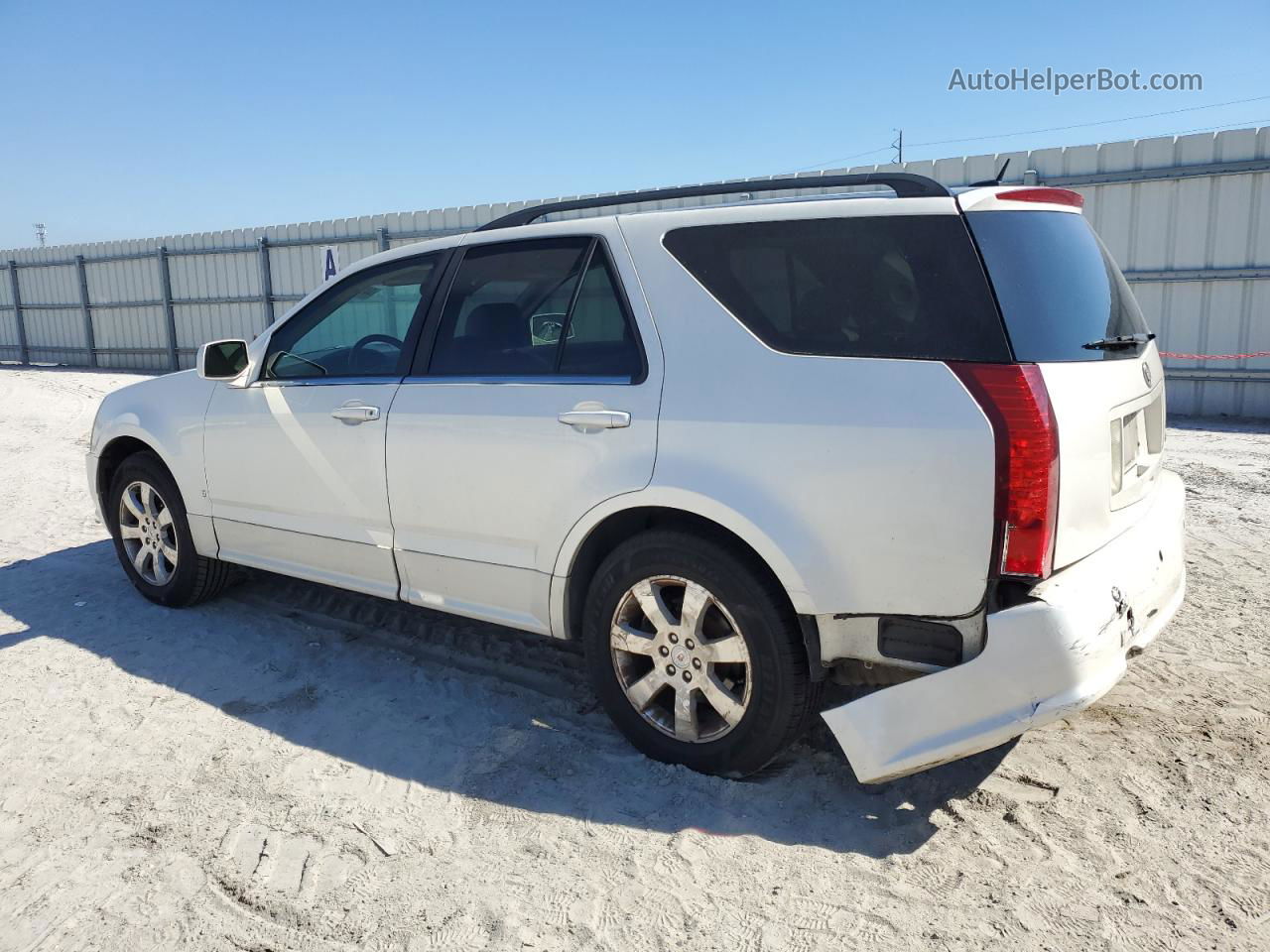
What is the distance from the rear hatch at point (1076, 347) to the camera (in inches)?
101

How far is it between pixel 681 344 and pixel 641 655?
1.05 metres

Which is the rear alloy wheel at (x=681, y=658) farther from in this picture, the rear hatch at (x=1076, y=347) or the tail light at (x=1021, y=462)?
the rear hatch at (x=1076, y=347)

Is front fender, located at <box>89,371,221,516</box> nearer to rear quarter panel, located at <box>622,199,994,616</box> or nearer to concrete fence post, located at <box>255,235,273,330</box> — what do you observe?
rear quarter panel, located at <box>622,199,994,616</box>

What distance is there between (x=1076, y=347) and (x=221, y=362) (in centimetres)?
355

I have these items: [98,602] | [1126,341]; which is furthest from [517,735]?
[98,602]

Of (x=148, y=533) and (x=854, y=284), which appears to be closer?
(x=854, y=284)

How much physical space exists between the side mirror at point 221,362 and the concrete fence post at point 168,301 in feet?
62.3

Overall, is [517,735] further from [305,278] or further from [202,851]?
[305,278]

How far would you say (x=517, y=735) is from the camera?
3463 mm

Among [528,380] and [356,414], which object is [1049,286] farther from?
Answer: [356,414]

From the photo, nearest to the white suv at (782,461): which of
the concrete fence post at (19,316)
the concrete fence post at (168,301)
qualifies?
the concrete fence post at (168,301)

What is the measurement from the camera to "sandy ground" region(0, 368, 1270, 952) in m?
2.43

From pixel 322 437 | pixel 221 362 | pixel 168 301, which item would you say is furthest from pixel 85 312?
pixel 322 437

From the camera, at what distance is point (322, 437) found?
156 inches
